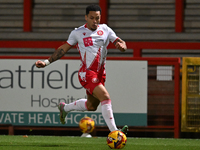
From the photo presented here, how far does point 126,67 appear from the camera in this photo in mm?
9852

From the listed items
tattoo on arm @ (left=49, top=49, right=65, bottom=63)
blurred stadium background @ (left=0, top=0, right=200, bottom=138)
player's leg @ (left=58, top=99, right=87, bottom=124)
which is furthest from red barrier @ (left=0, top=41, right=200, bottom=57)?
tattoo on arm @ (left=49, top=49, right=65, bottom=63)

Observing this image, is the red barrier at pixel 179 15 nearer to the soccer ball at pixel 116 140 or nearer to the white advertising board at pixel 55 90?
the white advertising board at pixel 55 90

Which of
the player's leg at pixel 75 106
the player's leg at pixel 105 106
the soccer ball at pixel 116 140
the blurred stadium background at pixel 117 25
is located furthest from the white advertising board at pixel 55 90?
the soccer ball at pixel 116 140

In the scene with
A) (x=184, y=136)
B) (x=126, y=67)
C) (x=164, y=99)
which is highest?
(x=126, y=67)

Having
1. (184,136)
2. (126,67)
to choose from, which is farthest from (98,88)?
(184,136)

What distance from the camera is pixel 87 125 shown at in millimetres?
9492

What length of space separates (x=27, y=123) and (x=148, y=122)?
7.53ft

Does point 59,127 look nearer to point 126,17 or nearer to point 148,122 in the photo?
point 148,122

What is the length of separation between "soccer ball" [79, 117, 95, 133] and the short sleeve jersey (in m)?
2.22

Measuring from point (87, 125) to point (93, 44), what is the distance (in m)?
2.40

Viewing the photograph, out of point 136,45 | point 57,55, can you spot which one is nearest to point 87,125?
point 57,55

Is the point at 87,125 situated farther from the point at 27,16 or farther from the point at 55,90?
the point at 27,16

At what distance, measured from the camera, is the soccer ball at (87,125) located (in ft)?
31.1

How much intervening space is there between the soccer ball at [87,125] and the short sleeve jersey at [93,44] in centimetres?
222
